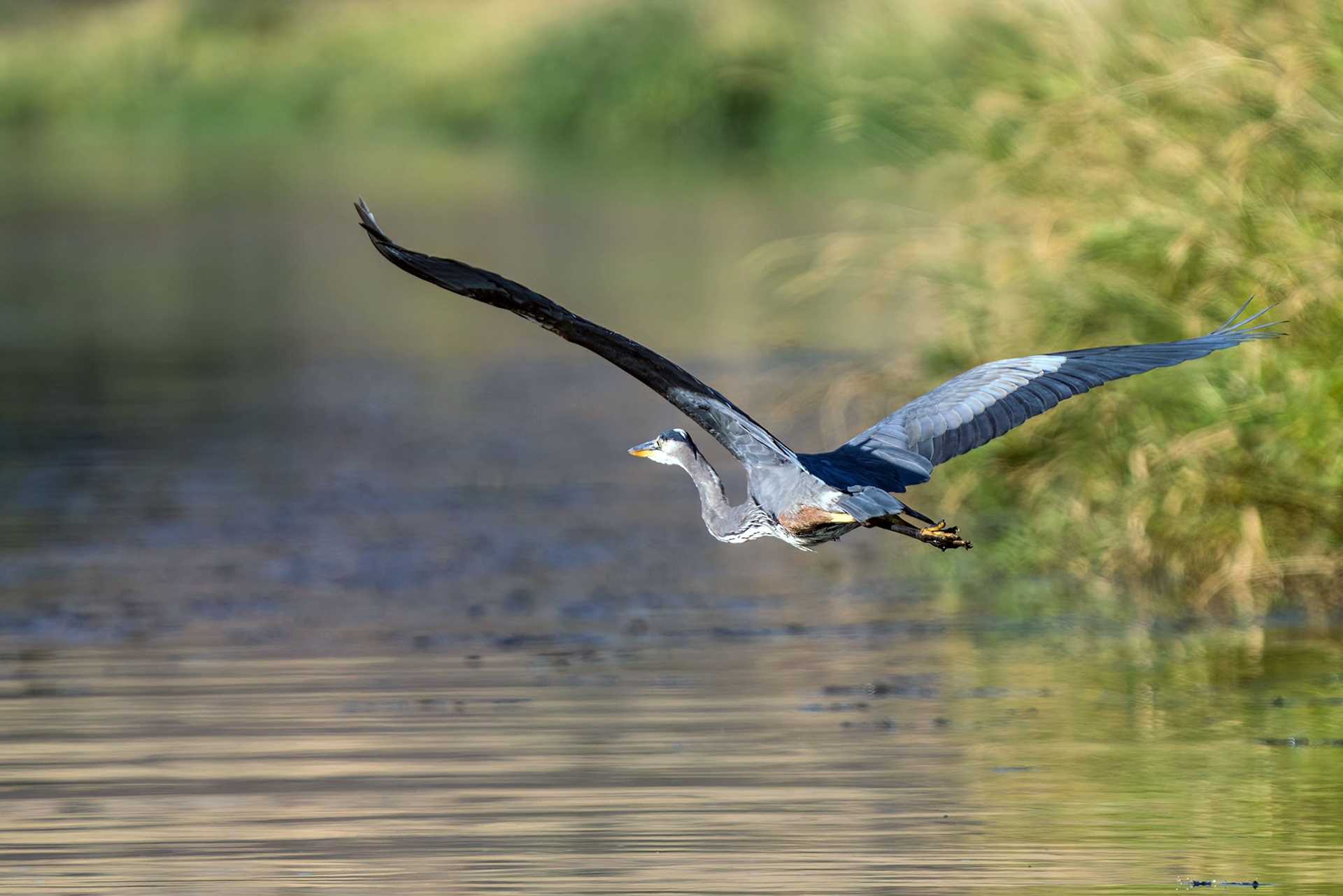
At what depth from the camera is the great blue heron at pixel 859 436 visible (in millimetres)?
6605

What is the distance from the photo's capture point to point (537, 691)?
9.83 meters

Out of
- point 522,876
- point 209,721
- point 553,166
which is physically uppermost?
point 553,166

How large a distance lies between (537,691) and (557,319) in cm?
357

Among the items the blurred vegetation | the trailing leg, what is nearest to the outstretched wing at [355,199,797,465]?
the trailing leg

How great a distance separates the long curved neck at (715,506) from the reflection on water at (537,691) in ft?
2.98

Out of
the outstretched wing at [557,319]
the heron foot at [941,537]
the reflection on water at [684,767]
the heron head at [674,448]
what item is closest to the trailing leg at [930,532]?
the heron foot at [941,537]

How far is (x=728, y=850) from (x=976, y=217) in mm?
5581

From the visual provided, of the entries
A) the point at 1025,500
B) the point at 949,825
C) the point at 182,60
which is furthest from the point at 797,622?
the point at 182,60

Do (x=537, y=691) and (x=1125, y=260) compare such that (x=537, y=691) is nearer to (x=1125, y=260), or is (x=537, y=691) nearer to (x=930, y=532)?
(x=930, y=532)

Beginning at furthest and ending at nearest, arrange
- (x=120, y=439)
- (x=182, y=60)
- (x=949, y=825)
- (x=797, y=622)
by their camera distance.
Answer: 1. (x=182, y=60)
2. (x=120, y=439)
3. (x=797, y=622)
4. (x=949, y=825)

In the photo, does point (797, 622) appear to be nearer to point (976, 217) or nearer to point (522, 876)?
point (976, 217)

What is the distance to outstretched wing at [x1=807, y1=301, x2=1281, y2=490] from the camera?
7.18 m

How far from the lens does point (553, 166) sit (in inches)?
1671

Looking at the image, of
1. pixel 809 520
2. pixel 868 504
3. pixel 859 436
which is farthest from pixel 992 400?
pixel 868 504
